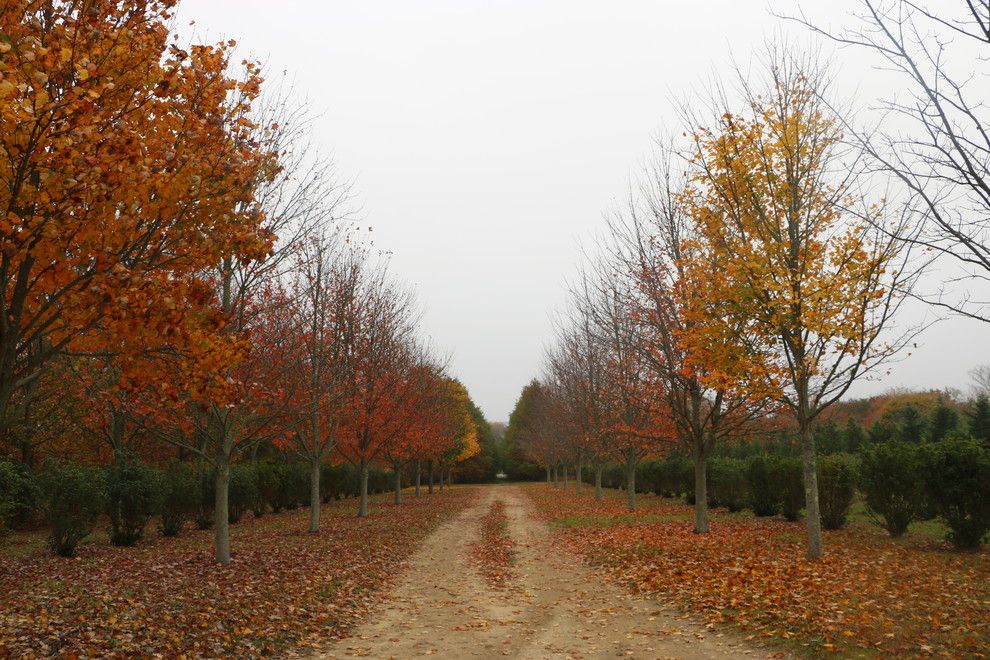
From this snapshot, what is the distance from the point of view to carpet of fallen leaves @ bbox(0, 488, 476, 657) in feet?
→ 19.1

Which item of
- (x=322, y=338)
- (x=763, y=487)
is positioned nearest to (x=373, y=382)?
(x=322, y=338)

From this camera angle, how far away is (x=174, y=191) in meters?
4.75

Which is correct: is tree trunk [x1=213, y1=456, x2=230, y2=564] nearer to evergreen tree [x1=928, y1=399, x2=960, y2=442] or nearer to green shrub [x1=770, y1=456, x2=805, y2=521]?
green shrub [x1=770, y1=456, x2=805, y2=521]

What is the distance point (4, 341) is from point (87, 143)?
58.9 inches

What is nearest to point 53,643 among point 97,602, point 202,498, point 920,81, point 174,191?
point 97,602

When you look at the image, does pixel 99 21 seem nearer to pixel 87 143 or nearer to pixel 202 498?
pixel 87 143

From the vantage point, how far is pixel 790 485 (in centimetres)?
1634

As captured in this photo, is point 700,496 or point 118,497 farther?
point 700,496

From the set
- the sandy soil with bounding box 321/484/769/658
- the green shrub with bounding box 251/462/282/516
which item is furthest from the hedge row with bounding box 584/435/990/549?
the green shrub with bounding box 251/462/282/516

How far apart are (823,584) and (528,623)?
366 cm

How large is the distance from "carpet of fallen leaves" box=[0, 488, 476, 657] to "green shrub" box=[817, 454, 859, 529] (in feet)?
30.3

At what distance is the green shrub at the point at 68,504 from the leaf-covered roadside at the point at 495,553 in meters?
7.36

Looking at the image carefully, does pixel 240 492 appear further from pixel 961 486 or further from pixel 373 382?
pixel 961 486

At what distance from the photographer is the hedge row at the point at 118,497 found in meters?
11.8
